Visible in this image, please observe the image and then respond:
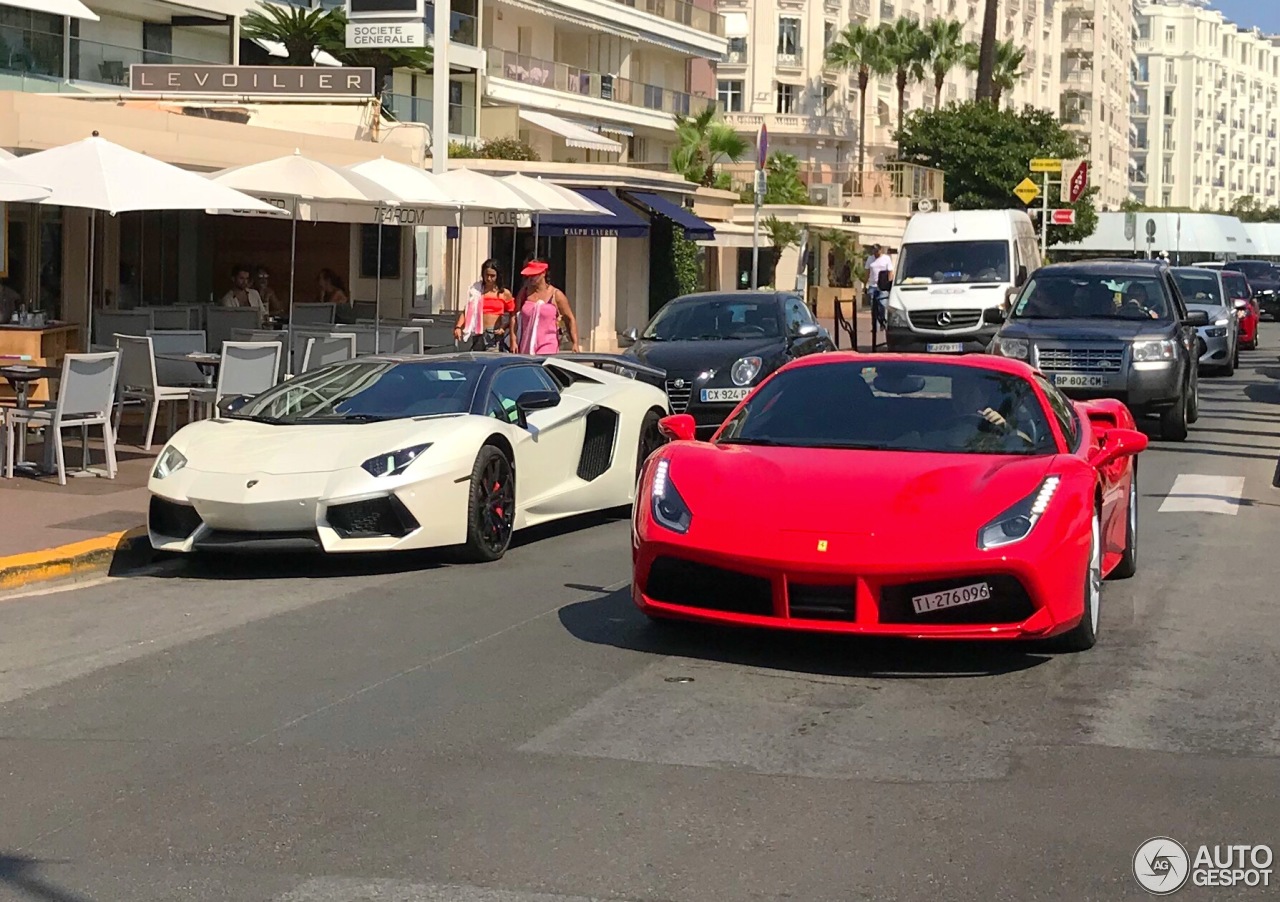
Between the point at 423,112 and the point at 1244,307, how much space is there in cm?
2062

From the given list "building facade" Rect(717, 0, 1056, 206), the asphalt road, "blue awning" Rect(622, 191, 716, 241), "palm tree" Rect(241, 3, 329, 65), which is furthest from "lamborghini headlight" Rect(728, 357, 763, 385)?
"building facade" Rect(717, 0, 1056, 206)

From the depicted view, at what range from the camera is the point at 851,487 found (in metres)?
7.70

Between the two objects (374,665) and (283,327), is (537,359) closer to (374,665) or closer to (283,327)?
(374,665)

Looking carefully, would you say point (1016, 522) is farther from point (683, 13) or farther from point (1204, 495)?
point (683, 13)

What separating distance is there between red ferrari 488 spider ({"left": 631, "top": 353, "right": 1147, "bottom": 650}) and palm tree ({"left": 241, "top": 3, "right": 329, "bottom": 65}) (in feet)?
110

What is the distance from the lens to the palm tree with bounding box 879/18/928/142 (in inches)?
3275

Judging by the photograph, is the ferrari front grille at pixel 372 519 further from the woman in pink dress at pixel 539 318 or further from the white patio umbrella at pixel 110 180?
the woman in pink dress at pixel 539 318

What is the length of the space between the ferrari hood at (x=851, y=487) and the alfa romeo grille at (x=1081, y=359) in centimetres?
1081

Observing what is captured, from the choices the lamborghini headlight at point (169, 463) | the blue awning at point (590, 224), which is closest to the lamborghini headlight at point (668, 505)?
the lamborghini headlight at point (169, 463)

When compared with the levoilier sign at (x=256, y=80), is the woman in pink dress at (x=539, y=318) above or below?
below

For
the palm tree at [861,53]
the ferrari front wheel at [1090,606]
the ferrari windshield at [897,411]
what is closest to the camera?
the ferrari front wheel at [1090,606]

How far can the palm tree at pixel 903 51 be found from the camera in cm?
8319

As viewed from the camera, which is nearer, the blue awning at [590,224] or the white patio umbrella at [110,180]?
the white patio umbrella at [110,180]

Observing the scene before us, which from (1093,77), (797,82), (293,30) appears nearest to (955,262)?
(293,30)
